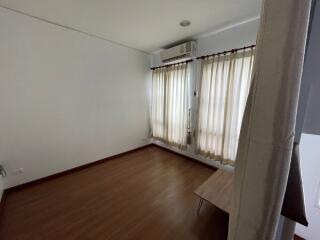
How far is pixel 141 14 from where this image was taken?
1.96 m

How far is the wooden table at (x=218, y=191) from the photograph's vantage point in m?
1.53

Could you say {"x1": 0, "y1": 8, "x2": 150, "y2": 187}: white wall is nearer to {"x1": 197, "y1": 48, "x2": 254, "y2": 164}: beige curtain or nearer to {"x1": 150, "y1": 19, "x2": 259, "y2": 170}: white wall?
{"x1": 150, "y1": 19, "x2": 259, "y2": 170}: white wall

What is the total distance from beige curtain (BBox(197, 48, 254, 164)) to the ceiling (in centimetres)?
52

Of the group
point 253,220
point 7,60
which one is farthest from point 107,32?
point 253,220

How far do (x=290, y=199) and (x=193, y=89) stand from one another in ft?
8.62

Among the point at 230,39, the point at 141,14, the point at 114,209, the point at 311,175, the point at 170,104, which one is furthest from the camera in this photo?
the point at 170,104

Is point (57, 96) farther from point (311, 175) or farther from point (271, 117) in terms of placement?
point (311, 175)

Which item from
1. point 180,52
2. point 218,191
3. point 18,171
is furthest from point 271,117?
point 18,171

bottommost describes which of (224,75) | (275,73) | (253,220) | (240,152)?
(253,220)

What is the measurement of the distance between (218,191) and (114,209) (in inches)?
51.3

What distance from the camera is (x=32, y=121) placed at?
218 centimetres

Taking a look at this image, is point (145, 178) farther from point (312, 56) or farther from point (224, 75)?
point (312, 56)

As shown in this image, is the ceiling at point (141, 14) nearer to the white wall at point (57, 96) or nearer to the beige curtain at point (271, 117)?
the white wall at point (57, 96)

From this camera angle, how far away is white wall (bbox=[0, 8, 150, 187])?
2.00m
